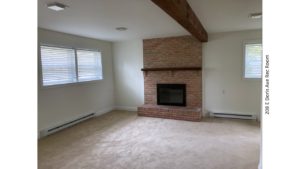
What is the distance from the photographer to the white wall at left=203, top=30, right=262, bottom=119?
5000 millimetres

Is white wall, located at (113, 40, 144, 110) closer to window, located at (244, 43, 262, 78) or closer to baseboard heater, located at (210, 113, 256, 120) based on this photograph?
baseboard heater, located at (210, 113, 256, 120)

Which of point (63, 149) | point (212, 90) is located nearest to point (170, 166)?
point (63, 149)

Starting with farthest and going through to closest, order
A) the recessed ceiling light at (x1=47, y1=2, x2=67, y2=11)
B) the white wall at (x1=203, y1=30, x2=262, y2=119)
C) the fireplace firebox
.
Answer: the fireplace firebox < the white wall at (x1=203, y1=30, x2=262, y2=119) < the recessed ceiling light at (x1=47, y1=2, x2=67, y2=11)

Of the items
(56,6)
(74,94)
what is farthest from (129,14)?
(74,94)

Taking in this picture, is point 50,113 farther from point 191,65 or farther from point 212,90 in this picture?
point 212,90

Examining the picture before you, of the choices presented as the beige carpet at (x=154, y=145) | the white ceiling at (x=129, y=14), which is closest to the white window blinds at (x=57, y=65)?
the white ceiling at (x=129, y=14)

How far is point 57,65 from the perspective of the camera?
14.9 ft

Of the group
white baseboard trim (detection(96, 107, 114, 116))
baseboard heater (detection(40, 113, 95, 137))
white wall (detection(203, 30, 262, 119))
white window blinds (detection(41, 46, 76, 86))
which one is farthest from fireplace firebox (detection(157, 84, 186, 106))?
white window blinds (detection(41, 46, 76, 86))

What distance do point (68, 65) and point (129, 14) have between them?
245cm

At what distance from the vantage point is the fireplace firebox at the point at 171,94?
5613mm

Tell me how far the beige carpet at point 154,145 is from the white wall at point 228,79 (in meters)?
0.47

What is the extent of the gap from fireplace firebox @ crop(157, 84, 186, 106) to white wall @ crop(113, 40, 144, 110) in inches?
25.0

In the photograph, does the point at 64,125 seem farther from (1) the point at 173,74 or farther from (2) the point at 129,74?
(1) the point at 173,74
